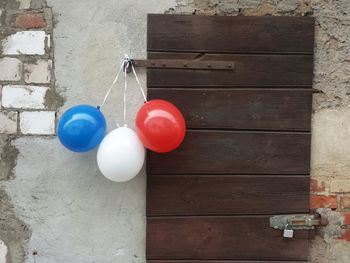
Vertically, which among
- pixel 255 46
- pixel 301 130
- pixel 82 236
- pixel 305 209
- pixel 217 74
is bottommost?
pixel 82 236

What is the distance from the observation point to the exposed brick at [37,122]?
6.50 ft

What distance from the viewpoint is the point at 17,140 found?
199 centimetres

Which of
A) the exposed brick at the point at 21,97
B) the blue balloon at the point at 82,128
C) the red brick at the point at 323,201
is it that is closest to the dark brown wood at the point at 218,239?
the red brick at the point at 323,201

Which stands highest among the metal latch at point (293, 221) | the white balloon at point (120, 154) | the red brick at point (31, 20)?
the red brick at point (31, 20)

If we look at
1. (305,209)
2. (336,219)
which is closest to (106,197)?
(305,209)

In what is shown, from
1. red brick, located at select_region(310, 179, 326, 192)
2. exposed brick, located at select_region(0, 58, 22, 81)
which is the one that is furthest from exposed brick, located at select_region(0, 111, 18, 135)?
red brick, located at select_region(310, 179, 326, 192)

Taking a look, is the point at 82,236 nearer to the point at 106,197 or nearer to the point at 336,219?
the point at 106,197

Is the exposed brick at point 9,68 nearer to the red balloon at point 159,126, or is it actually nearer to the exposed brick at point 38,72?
the exposed brick at point 38,72

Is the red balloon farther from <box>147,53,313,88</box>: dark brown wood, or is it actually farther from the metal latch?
the metal latch

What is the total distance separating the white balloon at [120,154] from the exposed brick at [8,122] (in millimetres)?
416

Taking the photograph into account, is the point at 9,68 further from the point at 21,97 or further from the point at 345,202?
the point at 345,202

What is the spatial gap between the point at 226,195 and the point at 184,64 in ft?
1.86

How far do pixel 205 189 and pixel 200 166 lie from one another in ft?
0.32

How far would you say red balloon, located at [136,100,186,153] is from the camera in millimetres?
1728
